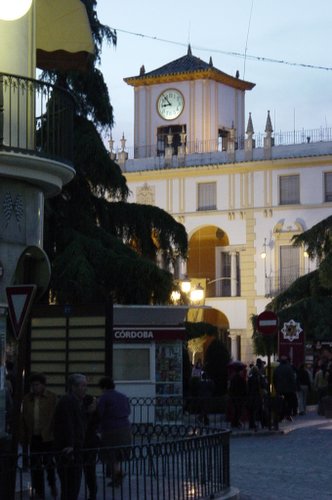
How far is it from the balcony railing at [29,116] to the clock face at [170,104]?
58.9 metres

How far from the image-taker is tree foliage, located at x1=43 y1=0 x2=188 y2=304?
101 feet

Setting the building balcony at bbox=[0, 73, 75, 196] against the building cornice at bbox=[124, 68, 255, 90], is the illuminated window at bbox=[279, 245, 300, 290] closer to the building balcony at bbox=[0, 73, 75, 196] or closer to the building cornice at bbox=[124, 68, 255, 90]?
the building cornice at bbox=[124, 68, 255, 90]

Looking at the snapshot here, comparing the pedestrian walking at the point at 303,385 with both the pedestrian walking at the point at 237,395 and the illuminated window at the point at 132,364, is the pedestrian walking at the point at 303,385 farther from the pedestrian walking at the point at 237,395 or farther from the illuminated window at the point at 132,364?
the illuminated window at the point at 132,364

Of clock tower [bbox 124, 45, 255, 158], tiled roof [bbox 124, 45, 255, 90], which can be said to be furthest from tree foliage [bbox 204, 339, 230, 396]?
tiled roof [bbox 124, 45, 255, 90]

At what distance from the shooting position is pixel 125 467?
49.1ft

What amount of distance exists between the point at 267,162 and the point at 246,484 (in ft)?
171

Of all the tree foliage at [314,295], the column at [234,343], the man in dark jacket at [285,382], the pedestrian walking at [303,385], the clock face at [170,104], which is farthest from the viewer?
the clock face at [170,104]

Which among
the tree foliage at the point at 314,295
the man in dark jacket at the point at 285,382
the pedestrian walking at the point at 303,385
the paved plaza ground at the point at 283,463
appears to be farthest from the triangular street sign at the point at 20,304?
the tree foliage at the point at 314,295

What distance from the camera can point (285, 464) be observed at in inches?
881

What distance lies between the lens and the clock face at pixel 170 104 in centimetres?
7531

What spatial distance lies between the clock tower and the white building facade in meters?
0.05

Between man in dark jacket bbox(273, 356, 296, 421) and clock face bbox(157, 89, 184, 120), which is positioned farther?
clock face bbox(157, 89, 184, 120)

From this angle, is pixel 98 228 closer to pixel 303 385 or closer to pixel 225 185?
pixel 303 385

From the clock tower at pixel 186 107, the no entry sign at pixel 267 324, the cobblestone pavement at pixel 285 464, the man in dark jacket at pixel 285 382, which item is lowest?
the cobblestone pavement at pixel 285 464
